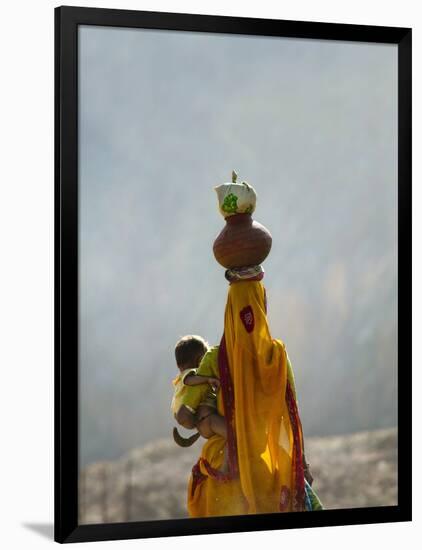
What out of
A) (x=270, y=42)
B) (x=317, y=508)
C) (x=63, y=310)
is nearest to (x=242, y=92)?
(x=270, y=42)

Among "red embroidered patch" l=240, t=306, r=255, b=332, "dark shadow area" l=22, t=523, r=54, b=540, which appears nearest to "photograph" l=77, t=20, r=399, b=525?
"red embroidered patch" l=240, t=306, r=255, b=332

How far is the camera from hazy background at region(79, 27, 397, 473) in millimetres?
5910

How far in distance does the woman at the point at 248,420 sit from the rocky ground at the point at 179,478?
0.09 metres

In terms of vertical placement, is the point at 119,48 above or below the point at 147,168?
above

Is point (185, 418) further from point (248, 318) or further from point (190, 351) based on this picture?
point (248, 318)

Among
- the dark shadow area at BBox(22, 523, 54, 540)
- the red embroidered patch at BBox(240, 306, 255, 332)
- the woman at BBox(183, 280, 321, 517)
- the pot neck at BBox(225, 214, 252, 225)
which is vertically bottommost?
the dark shadow area at BBox(22, 523, 54, 540)

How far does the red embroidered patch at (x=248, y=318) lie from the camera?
6.01 meters

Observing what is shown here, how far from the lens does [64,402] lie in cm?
583

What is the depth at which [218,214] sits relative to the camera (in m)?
6.07

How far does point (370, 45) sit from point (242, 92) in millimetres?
639

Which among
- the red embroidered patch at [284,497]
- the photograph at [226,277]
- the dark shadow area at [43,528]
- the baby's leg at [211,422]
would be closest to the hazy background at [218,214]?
the photograph at [226,277]

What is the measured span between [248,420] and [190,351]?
1.17 feet

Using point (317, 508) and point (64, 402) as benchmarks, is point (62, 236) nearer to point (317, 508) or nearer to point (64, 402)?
point (64, 402)

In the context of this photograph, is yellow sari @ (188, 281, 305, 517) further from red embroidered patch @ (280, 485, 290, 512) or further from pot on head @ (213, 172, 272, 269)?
pot on head @ (213, 172, 272, 269)
